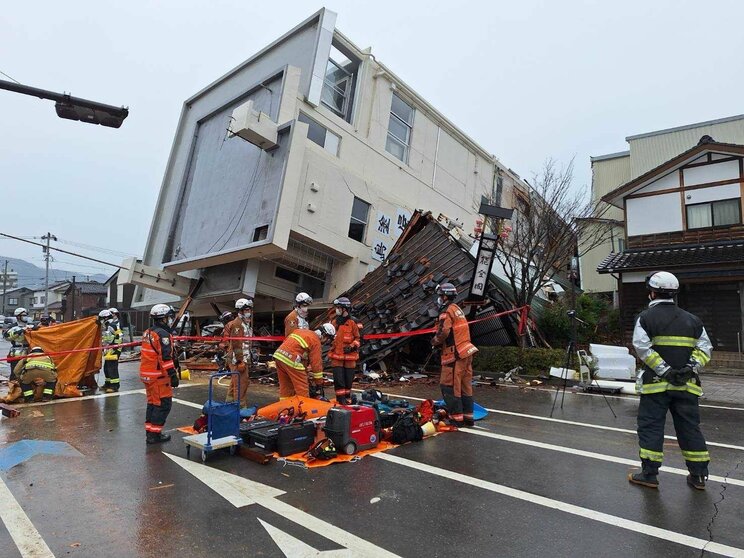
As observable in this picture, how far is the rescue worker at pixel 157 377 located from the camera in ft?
20.3

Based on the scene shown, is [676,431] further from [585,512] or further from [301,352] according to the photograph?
[301,352]

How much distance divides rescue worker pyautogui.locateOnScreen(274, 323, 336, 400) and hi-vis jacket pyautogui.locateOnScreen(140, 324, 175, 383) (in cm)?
149

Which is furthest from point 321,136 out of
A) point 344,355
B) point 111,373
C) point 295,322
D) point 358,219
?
point 344,355

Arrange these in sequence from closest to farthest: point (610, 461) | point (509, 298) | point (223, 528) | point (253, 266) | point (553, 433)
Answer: point (223, 528), point (610, 461), point (553, 433), point (509, 298), point (253, 266)

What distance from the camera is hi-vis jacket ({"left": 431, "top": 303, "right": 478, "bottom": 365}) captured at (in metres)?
6.76

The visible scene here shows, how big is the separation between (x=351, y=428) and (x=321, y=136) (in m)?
14.5

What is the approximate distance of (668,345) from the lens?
4.44 meters

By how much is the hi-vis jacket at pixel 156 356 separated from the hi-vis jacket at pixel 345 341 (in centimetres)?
285

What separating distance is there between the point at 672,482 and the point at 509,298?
1077cm

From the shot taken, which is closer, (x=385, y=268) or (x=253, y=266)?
(x=385, y=268)

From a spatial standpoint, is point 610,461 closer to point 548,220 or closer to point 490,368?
point 490,368

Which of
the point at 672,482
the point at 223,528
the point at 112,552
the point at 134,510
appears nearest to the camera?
the point at 112,552

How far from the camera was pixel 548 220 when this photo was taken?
49.9ft

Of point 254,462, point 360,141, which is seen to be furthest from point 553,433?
point 360,141
